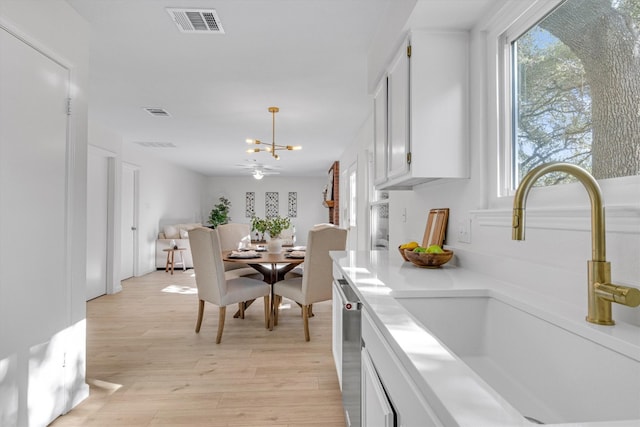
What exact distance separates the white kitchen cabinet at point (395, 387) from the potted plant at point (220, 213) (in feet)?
31.8

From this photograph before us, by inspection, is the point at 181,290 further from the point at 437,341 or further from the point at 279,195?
the point at 279,195

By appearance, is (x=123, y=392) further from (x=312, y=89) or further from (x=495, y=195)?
(x=312, y=89)

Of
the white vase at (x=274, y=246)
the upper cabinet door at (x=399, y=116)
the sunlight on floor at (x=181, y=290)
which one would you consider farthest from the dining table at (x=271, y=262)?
the upper cabinet door at (x=399, y=116)

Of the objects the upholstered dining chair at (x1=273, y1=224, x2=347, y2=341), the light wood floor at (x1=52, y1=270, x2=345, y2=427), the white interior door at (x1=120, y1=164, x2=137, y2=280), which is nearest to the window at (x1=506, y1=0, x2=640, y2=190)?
the light wood floor at (x1=52, y1=270, x2=345, y2=427)

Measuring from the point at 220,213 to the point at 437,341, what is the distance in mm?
10289

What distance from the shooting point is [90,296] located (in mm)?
4598

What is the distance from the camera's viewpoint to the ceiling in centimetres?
215

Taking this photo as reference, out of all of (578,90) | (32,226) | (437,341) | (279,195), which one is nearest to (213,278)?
(32,226)

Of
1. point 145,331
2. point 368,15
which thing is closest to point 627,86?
point 368,15

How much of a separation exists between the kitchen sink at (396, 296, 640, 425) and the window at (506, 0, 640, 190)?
18.3 inches

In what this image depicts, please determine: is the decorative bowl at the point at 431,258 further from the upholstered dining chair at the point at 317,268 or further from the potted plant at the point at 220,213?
the potted plant at the point at 220,213

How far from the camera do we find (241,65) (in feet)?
9.77

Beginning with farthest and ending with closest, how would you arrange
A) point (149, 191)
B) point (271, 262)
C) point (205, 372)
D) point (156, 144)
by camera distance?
point (149, 191)
point (156, 144)
point (271, 262)
point (205, 372)

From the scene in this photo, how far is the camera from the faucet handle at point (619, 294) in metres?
0.65
